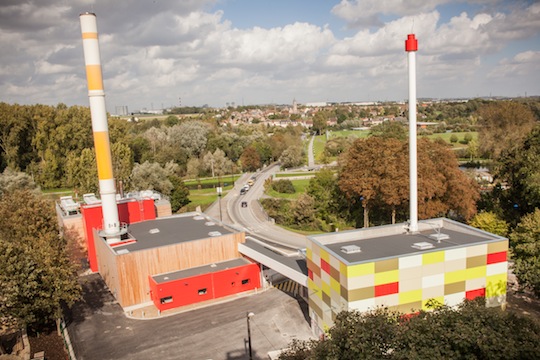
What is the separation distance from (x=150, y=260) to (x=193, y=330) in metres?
6.49

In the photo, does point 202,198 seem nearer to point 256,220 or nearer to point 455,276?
point 256,220

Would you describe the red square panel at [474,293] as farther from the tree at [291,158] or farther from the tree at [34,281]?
the tree at [291,158]

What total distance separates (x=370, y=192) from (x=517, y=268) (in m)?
15.8

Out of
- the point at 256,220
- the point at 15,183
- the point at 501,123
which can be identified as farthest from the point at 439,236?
the point at 501,123

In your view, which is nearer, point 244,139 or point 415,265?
point 415,265

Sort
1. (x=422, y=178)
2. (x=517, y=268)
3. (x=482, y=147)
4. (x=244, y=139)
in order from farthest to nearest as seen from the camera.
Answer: (x=244, y=139)
(x=482, y=147)
(x=422, y=178)
(x=517, y=268)

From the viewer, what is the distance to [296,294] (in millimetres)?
30516

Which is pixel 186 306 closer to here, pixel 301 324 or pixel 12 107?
pixel 301 324

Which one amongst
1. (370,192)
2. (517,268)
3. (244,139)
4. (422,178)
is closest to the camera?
(517,268)

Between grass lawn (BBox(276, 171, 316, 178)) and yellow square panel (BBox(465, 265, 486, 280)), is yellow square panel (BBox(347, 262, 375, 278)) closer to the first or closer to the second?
yellow square panel (BBox(465, 265, 486, 280))

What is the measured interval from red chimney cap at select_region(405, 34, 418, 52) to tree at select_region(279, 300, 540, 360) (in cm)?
1872

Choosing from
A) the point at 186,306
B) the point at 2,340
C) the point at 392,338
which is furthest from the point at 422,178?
the point at 2,340

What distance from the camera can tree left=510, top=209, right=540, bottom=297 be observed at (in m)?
23.7

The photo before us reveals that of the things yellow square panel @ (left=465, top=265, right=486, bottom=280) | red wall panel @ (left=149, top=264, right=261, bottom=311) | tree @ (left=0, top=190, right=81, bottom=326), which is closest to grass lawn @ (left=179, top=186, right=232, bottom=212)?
red wall panel @ (left=149, top=264, right=261, bottom=311)
